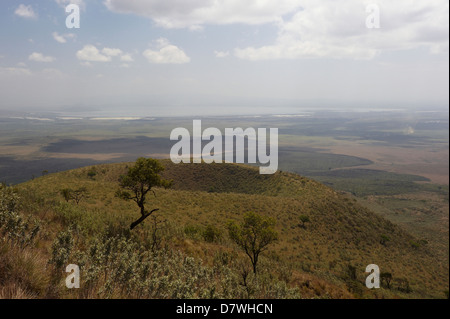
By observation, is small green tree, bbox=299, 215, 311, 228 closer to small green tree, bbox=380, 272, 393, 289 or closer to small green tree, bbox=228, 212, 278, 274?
small green tree, bbox=380, 272, 393, 289

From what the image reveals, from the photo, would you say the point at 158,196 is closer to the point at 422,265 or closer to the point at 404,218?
the point at 422,265

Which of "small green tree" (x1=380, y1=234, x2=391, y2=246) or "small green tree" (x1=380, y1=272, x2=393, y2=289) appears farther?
"small green tree" (x1=380, y1=234, x2=391, y2=246)

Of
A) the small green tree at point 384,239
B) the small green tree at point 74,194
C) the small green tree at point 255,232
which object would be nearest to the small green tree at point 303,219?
the small green tree at point 384,239

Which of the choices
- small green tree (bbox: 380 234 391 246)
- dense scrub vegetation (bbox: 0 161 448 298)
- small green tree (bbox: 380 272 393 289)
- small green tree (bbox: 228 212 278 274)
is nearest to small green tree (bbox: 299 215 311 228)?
dense scrub vegetation (bbox: 0 161 448 298)

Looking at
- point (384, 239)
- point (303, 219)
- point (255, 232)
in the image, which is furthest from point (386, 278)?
point (255, 232)

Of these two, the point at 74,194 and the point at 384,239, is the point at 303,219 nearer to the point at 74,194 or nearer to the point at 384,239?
the point at 384,239

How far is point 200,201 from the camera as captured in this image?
127 feet

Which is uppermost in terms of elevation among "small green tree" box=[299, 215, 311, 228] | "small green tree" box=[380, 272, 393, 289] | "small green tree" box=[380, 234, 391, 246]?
"small green tree" box=[299, 215, 311, 228]

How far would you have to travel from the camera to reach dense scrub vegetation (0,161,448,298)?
6172mm

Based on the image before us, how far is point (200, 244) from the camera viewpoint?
17266 mm

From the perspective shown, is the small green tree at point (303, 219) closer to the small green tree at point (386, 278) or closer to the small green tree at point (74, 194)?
the small green tree at point (386, 278)
